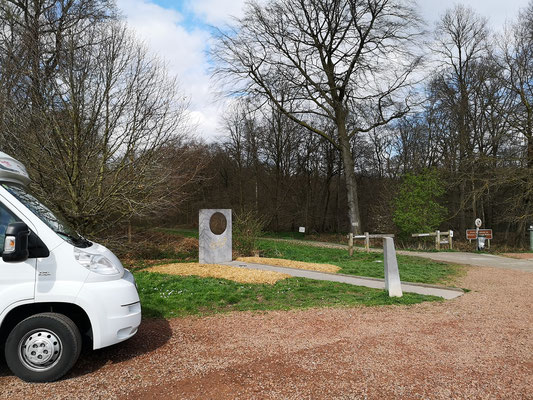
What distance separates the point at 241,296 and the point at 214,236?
16.5 ft

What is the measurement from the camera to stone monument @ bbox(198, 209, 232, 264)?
12.1m

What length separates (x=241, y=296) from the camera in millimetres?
7340

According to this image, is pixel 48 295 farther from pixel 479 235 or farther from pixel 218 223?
pixel 479 235

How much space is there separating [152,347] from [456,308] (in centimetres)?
489

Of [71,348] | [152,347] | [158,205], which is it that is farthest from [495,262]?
[71,348]

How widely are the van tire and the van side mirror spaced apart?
580 mm

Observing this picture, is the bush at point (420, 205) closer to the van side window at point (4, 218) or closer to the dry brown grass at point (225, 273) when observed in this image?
the dry brown grass at point (225, 273)

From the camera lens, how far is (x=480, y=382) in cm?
361

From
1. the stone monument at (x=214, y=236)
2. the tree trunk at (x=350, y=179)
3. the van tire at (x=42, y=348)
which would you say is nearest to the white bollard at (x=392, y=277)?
the van tire at (x=42, y=348)

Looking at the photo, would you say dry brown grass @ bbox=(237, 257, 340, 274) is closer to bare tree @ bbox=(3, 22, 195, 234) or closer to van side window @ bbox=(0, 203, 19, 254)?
bare tree @ bbox=(3, 22, 195, 234)

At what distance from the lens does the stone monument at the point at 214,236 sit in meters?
12.1

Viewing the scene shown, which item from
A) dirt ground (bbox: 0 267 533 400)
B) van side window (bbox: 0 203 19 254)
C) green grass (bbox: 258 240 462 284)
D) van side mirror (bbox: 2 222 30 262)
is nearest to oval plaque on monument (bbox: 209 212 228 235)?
green grass (bbox: 258 240 462 284)

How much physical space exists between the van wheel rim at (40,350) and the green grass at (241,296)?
2370mm

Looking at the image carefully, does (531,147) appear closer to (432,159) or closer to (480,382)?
(432,159)
